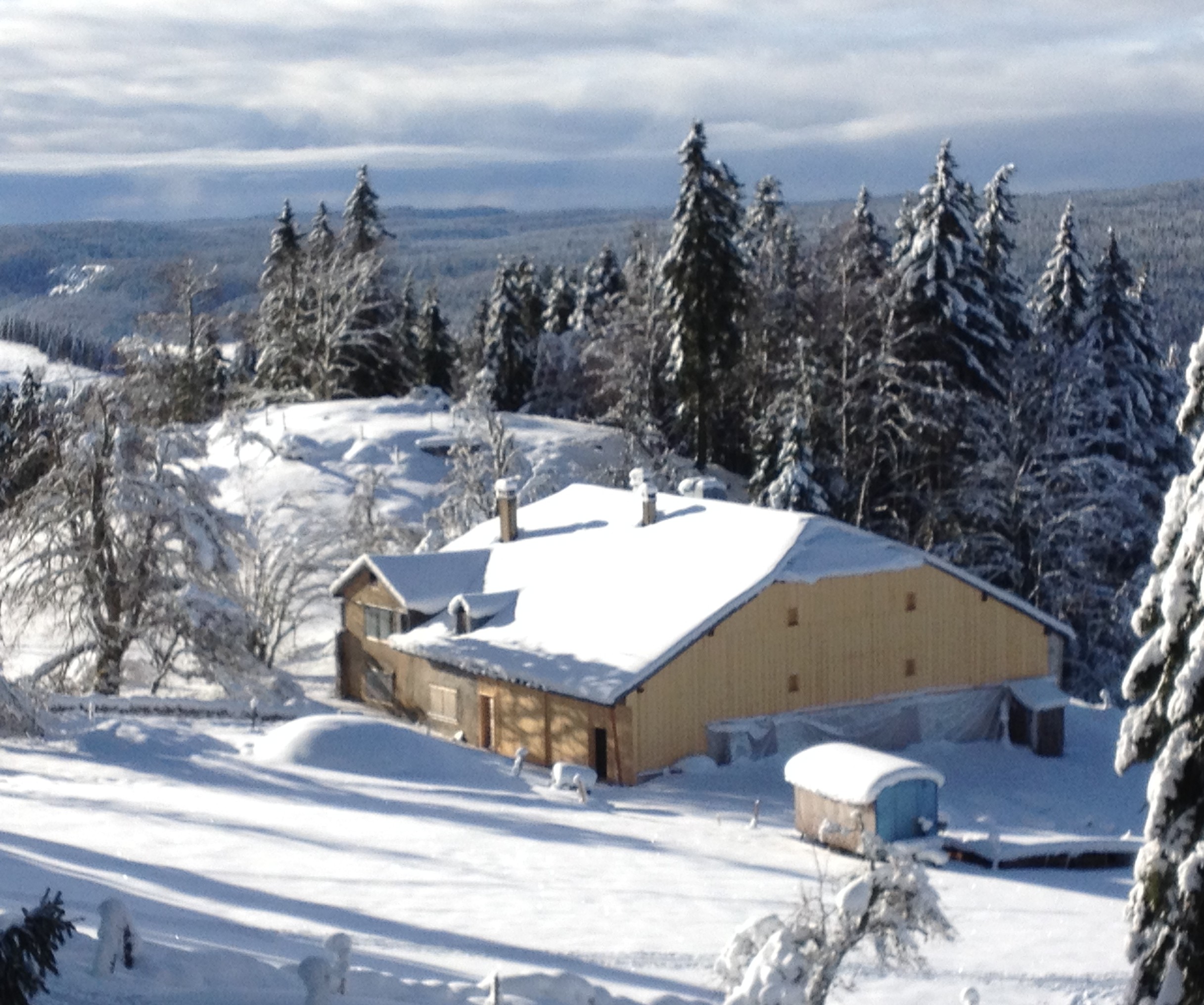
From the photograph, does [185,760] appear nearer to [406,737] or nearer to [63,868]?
[406,737]

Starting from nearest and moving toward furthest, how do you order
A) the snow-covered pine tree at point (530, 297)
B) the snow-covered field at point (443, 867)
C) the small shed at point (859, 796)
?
the snow-covered field at point (443, 867), the small shed at point (859, 796), the snow-covered pine tree at point (530, 297)

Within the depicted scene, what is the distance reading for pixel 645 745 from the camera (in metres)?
33.9

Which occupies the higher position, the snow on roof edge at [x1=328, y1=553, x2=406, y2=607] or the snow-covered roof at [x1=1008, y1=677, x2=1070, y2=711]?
the snow on roof edge at [x1=328, y1=553, x2=406, y2=607]

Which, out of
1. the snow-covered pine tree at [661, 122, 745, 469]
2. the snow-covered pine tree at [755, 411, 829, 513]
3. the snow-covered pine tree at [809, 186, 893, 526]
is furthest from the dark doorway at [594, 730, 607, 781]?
the snow-covered pine tree at [661, 122, 745, 469]

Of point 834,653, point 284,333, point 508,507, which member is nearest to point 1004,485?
point 834,653

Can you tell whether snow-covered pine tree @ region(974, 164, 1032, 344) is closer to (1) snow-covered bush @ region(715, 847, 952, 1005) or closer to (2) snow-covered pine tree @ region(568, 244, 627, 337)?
(2) snow-covered pine tree @ region(568, 244, 627, 337)

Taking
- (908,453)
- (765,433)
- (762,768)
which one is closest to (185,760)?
(762,768)

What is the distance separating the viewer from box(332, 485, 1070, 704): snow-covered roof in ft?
115

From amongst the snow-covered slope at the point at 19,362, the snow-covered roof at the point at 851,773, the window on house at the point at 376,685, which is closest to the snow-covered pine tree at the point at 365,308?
the window on house at the point at 376,685

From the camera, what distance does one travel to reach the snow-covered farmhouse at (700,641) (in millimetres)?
34625

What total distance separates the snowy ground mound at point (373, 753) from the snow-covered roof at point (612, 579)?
3.35 meters

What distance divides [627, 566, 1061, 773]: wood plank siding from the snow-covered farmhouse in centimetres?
4

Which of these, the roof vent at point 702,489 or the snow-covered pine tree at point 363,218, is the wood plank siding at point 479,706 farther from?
the snow-covered pine tree at point 363,218

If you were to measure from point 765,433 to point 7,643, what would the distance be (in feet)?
77.8
